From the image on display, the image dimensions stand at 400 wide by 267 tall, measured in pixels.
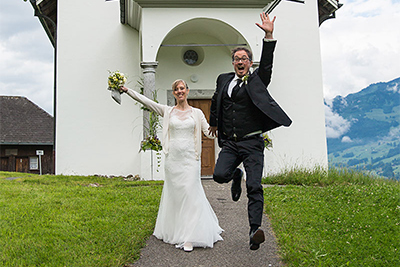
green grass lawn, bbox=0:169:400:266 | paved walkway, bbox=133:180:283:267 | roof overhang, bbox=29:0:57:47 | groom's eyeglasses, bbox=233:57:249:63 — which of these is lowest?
paved walkway, bbox=133:180:283:267

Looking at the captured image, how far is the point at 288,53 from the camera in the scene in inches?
558

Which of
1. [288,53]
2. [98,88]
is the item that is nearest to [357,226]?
[288,53]

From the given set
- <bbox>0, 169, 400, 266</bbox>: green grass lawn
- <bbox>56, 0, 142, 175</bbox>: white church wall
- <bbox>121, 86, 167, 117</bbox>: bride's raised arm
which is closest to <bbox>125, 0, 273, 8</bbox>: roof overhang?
<bbox>56, 0, 142, 175</bbox>: white church wall

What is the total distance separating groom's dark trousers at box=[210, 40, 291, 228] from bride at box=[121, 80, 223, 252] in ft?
2.25

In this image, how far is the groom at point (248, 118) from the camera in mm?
4539

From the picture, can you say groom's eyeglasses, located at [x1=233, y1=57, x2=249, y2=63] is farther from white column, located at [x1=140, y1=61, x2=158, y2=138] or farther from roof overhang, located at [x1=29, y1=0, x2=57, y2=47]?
roof overhang, located at [x1=29, y1=0, x2=57, y2=47]

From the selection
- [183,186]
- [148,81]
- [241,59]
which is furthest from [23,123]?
[241,59]

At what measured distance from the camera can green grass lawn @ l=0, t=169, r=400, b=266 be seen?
479cm

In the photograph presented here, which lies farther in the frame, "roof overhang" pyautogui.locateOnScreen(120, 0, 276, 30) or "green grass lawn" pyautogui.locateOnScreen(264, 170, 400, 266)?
"roof overhang" pyautogui.locateOnScreen(120, 0, 276, 30)

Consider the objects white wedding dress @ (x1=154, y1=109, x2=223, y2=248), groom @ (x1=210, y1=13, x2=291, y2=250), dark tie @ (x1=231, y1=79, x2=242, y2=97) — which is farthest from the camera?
white wedding dress @ (x1=154, y1=109, x2=223, y2=248)

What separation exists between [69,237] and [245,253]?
222cm

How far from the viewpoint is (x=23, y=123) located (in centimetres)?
2822

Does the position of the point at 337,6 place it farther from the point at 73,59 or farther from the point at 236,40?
the point at 73,59

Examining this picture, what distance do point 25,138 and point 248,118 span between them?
24771 millimetres
